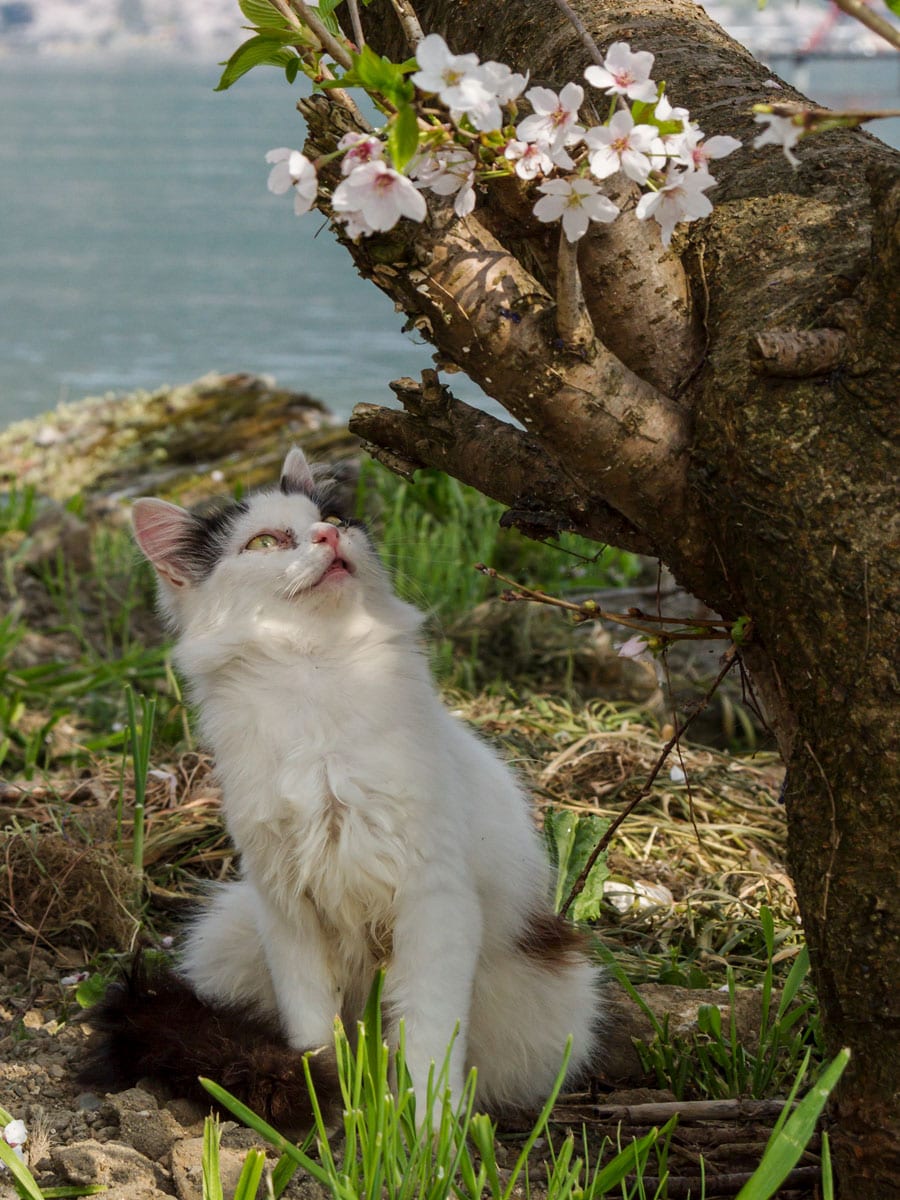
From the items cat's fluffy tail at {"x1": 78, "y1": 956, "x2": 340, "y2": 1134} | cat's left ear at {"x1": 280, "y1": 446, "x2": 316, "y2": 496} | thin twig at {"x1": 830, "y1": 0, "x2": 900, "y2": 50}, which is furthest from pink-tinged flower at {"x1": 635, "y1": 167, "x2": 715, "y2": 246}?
cat's fluffy tail at {"x1": 78, "y1": 956, "x2": 340, "y2": 1134}

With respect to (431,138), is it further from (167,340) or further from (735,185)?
(167,340)

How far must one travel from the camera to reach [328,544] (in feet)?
6.94

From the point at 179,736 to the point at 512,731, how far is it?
982 mm

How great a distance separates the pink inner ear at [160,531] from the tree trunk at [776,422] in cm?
59

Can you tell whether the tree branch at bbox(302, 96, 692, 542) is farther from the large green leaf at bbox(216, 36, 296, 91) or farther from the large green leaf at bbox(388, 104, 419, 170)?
the large green leaf at bbox(388, 104, 419, 170)

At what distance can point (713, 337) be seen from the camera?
174cm

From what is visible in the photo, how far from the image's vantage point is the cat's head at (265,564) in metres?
2.12

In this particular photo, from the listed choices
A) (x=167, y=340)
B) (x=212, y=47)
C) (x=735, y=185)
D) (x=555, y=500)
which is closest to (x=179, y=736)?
(x=555, y=500)

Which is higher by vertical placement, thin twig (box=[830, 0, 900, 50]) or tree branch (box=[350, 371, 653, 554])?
thin twig (box=[830, 0, 900, 50])

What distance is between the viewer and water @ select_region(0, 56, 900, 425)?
923 centimetres

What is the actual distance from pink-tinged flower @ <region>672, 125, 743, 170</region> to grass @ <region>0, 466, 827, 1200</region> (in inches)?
30.0

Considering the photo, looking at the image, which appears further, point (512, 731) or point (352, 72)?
point (512, 731)

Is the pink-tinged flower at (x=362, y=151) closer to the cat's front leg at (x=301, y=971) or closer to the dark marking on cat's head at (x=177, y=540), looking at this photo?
the dark marking on cat's head at (x=177, y=540)

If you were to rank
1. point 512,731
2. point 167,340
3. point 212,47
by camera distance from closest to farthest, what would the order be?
point 512,731
point 167,340
point 212,47
